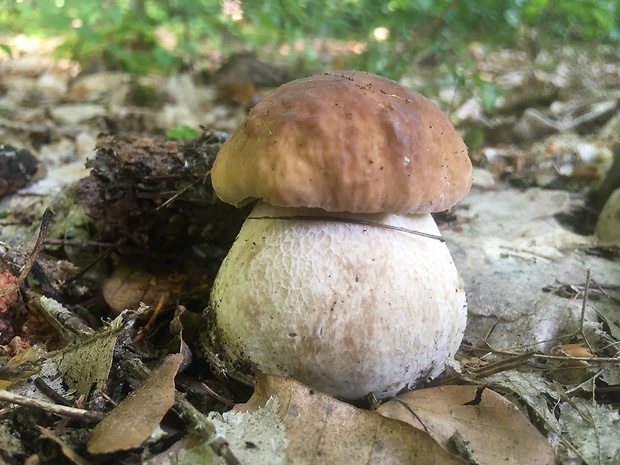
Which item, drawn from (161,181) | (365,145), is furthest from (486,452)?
(161,181)

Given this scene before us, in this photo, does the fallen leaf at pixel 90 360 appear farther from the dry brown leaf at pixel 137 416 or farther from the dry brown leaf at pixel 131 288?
the dry brown leaf at pixel 131 288

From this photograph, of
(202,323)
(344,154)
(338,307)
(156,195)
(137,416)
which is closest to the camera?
(137,416)

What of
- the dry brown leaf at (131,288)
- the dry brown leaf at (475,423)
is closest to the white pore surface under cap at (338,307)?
the dry brown leaf at (475,423)

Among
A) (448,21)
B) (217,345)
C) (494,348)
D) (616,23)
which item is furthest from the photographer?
(616,23)

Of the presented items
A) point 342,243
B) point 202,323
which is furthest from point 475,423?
point 202,323

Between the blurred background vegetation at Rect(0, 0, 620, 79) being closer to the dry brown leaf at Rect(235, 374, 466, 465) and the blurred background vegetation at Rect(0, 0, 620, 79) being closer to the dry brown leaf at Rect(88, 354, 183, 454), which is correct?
the dry brown leaf at Rect(88, 354, 183, 454)

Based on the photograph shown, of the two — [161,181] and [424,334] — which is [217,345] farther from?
[161,181]

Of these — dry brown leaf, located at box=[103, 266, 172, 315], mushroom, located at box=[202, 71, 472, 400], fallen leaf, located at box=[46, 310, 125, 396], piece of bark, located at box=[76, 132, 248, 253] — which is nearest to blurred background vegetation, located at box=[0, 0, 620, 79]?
piece of bark, located at box=[76, 132, 248, 253]

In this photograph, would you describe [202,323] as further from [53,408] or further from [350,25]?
[350,25]
